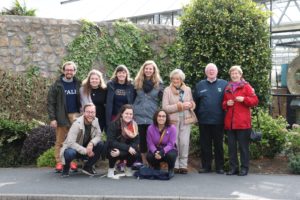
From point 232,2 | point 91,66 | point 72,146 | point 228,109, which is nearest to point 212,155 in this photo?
point 228,109

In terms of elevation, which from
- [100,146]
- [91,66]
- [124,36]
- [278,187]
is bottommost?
[278,187]

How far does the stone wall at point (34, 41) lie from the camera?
10.8m

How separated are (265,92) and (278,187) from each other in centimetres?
274

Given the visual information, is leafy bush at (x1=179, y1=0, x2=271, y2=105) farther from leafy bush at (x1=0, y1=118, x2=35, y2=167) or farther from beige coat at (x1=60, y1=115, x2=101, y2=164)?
leafy bush at (x1=0, y1=118, x2=35, y2=167)

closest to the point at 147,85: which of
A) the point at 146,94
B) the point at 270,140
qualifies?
the point at 146,94

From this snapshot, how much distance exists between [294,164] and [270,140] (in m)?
0.82

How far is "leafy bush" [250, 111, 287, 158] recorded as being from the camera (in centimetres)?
871

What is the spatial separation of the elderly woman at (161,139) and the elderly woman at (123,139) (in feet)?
0.81

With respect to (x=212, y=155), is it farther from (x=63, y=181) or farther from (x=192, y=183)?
(x=63, y=181)

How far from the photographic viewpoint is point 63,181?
7.15m

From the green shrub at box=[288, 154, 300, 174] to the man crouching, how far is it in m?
3.36

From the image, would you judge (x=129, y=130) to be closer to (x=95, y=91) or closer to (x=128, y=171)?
(x=128, y=171)

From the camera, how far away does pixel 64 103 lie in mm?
7758

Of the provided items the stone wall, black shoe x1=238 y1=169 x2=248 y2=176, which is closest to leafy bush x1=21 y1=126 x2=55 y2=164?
the stone wall
